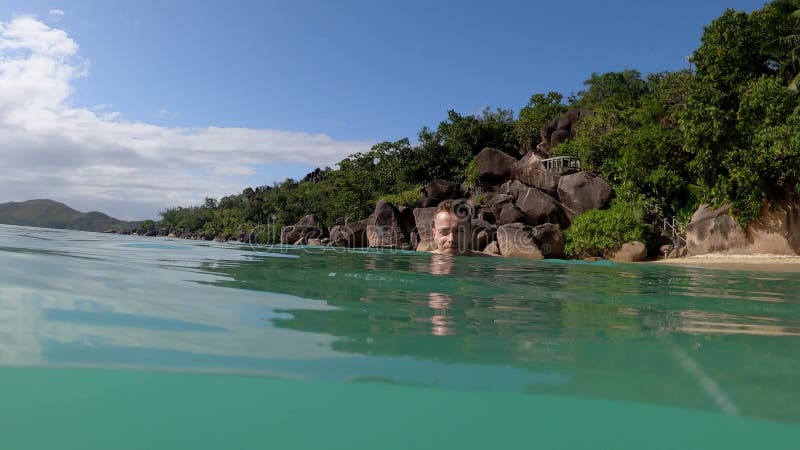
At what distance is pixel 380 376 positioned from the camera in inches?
Answer: 66.7

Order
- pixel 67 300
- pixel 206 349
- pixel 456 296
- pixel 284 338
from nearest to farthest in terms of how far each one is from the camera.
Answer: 1. pixel 206 349
2. pixel 284 338
3. pixel 67 300
4. pixel 456 296

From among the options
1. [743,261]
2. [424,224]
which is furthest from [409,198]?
[743,261]

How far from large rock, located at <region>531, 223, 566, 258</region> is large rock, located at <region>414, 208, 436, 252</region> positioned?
5.24 meters

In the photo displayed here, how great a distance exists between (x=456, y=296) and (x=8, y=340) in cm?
296

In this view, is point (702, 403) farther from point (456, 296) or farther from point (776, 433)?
point (456, 296)

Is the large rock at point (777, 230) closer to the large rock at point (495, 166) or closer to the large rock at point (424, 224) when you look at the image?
the large rock at point (424, 224)

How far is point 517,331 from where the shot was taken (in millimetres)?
2537

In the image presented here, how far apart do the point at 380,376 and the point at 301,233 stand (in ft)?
97.2

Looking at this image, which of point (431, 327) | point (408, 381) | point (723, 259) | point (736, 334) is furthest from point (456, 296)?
point (723, 259)

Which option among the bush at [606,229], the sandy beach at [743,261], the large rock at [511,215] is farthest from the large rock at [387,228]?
the sandy beach at [743,261]

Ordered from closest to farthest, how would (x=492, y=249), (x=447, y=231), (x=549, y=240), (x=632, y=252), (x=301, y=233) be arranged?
(x=447, y=231) → (x=632, y=252) → (x=549, y=240) → (x=492, y=249) → (x=301, y=233)

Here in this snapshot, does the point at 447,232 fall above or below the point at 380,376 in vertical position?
above

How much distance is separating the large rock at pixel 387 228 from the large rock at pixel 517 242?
5.70 meters

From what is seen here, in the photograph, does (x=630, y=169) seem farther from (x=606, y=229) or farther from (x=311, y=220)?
(x=311, y=220)
